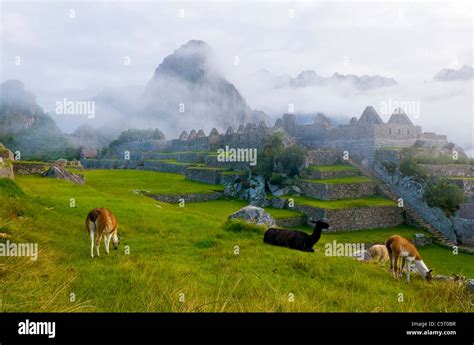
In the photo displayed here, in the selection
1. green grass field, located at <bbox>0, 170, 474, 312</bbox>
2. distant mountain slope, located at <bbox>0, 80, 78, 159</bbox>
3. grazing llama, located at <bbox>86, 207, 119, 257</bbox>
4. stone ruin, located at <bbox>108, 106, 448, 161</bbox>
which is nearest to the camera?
green grass field, located at <bbox>0, 170, 474, 312</bbox>

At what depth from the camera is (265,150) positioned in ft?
131

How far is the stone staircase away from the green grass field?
20947 mm

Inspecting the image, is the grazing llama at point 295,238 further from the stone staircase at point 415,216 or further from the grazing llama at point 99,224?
the stone staircase at point 415,216

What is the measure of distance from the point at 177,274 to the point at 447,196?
2735cm

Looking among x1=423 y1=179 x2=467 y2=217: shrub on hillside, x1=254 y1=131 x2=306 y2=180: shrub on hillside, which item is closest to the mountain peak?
x1=254 y1=131 x2=306 y2=180: shrub on hillside

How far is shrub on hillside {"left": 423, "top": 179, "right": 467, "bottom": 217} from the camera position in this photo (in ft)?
92.2

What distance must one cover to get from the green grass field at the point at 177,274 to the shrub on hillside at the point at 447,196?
22.3 metres

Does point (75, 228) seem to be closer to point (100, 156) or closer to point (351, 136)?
point (351, 136)

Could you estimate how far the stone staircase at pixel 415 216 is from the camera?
26891 mm

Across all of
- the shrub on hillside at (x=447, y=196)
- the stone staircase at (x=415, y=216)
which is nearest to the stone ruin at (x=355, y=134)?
the stone staircase at (x=415, y=216)

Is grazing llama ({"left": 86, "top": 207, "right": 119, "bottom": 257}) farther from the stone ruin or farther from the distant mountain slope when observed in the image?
the distant mountain slope
